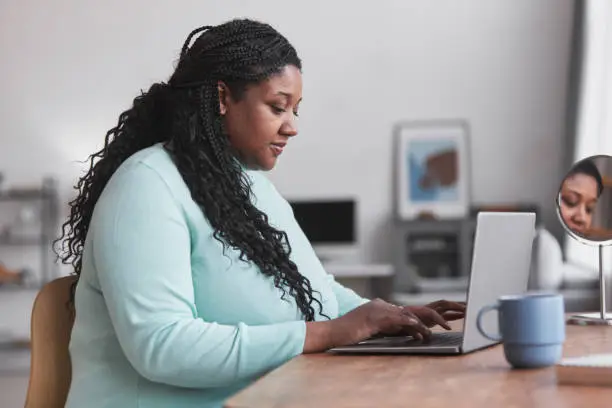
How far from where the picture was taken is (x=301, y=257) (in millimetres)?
1700

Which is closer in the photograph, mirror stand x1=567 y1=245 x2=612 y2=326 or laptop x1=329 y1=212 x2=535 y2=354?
laptop x1=329 y1=212 x2=535 y2=354

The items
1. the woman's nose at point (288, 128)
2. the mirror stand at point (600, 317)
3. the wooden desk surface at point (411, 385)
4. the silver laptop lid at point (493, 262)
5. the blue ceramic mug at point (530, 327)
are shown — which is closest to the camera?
the wooden desk surface at point (411, 385)

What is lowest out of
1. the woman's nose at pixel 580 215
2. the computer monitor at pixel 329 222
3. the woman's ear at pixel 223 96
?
the computer monitor at pixel 329 222

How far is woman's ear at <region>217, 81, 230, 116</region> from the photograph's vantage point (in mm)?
1629

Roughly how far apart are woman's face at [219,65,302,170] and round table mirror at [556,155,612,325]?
0.59m

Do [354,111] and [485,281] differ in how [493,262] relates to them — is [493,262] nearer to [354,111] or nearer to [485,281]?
[485,281]

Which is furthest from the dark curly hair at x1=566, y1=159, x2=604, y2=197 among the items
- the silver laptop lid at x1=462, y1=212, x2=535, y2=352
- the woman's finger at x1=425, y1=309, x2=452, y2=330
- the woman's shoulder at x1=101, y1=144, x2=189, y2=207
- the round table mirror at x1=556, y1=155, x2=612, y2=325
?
the woman's shoulder at x1=101, y1=144, x2=189, y2=207

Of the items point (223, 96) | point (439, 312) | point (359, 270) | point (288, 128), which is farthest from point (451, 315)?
point (359, 270)

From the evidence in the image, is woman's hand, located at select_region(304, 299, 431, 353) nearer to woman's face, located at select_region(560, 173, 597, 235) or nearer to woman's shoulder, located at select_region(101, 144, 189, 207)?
woman's shoulder, located at select_region(101, 144, 189, 207)

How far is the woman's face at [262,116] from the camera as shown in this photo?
5.34 ft

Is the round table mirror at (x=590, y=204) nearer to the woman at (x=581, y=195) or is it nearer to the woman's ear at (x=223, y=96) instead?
the woman at (x=581, y=195)

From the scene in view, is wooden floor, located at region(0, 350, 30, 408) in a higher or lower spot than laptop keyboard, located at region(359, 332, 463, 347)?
lower

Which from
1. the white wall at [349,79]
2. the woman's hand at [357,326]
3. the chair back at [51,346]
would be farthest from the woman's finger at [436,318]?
the white wall at [349,79]

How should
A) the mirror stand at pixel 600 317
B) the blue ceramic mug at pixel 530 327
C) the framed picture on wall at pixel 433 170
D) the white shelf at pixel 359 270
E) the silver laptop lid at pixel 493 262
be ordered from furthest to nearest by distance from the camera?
the framed picture on wall at pixel 433 170 < the white shelf at pixel 359 270 < the mirror stand at pixel 600 317 < the silver laptop lid at pixel 493 262 < the blue ceramic mug at pixel 530 327
